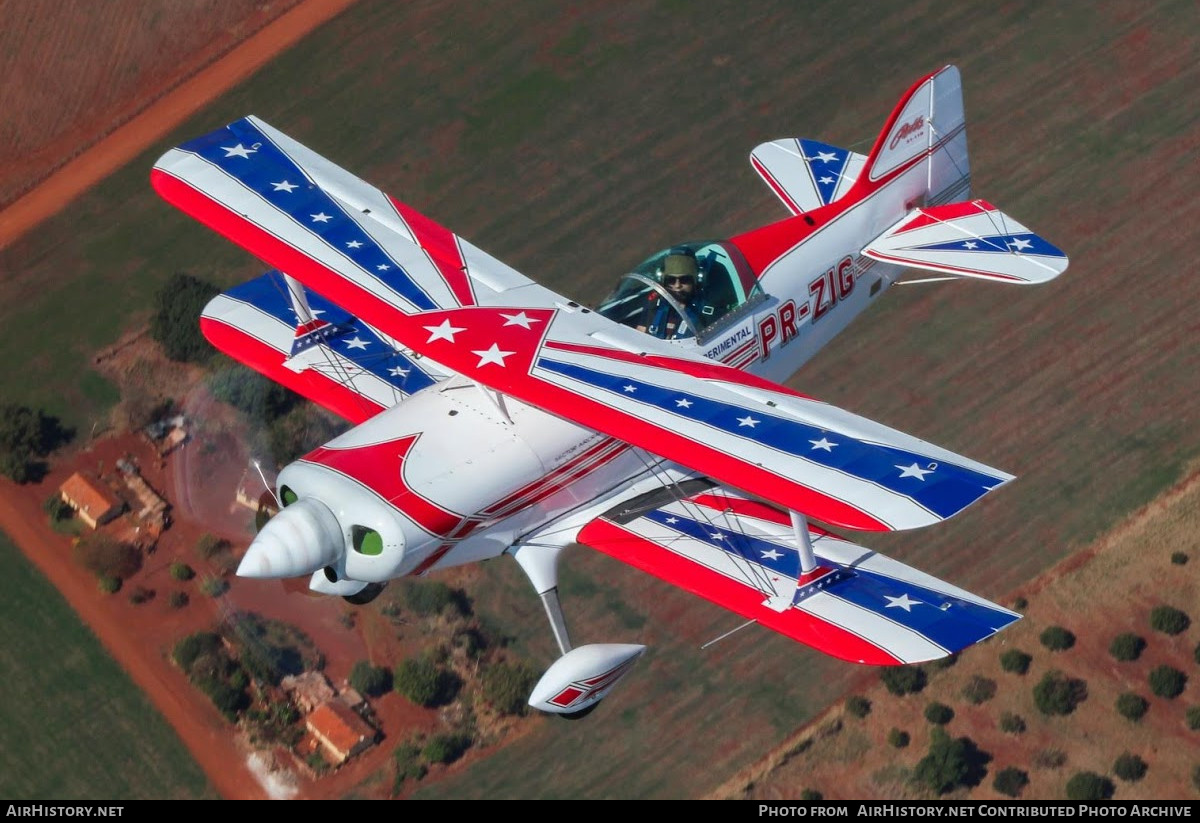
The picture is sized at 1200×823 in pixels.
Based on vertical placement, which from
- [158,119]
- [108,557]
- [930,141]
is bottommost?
[930,141]

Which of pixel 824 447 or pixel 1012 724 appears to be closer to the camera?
pixel 824 447

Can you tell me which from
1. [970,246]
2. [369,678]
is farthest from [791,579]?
[369,678]

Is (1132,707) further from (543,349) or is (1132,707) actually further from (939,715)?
(543,349)

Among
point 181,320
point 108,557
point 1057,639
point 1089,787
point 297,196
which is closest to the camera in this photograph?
point 297,196

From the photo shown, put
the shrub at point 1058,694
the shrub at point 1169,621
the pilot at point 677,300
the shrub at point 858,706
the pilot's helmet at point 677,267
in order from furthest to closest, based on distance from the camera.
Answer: the shrub at point 1169,621 < the shrub at point 858,706 < the shrub at point 1058,694 < the pilot's helmet at point 677,267 < the pilot at point 677,300

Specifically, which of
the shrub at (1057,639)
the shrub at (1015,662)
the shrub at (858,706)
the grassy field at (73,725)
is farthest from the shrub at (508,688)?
the shrub at (1057,639)

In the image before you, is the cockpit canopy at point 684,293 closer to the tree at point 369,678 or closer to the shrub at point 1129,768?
the tree at point 369,678
